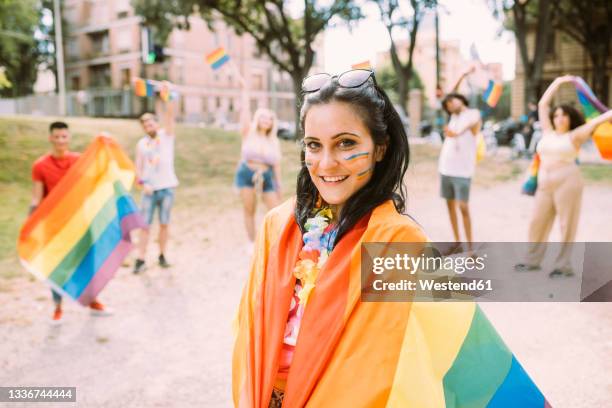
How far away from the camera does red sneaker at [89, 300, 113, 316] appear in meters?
5.39

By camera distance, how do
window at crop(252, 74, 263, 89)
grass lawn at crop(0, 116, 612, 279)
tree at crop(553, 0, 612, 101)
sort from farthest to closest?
window at crop(252, 74, 263, 89) < tree at crop(553, 0, 612, 101) < grass lawn at crop(0, 116, 612, 279)

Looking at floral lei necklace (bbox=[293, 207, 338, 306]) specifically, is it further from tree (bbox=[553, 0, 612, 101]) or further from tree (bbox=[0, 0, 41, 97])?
tree (bbox=[0, 0, 41, 97])

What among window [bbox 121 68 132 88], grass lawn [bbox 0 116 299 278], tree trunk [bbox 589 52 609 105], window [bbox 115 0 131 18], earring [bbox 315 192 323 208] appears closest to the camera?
earring [bbox 315 192 323 208]

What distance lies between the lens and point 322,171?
72.4 inches

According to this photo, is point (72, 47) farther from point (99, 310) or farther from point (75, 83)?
→ point (99, 310)

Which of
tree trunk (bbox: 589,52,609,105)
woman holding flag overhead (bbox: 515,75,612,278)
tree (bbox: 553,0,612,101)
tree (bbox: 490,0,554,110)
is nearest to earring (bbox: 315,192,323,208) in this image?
woman holding flag overhead (bbox: 515,75,612,278)

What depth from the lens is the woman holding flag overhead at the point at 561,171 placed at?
18.9ft

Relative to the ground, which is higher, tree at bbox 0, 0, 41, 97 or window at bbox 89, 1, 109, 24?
window at bbox 89, 1, 109, 24

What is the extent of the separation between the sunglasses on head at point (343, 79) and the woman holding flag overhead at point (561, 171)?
4489mm

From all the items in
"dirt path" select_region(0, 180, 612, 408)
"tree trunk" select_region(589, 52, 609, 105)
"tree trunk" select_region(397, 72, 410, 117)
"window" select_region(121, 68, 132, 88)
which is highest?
"window" select_region(121, 68, 132, 88)

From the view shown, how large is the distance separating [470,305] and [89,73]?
181 feet

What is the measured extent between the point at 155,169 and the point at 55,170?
163 cm

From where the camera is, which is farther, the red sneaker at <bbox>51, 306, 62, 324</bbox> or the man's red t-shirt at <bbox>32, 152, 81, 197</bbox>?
the man's red t-shirt at <bbox>32, 152, 81, 197</bbox>

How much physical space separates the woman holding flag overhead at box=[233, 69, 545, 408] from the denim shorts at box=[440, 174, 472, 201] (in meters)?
5.14
